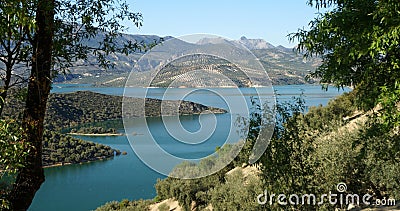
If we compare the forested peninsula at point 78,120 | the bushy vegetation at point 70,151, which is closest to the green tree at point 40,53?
the forested peninsula at point 78,120

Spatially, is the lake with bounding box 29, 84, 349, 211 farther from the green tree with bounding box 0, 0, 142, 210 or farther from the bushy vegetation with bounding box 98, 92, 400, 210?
the green tree with bounding box 0, 0, 142, 210

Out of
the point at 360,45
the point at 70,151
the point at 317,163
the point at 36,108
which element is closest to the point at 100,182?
the point at 70,151

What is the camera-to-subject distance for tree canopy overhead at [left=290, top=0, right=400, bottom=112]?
3.47m

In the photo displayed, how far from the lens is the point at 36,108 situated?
363 cm

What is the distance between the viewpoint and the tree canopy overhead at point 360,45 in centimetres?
347

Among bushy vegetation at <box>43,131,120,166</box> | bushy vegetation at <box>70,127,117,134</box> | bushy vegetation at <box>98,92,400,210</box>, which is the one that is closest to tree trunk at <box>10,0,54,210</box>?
bushy vegetation at <box>98,92,400,210</box>

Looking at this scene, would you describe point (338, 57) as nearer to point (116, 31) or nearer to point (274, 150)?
point (274, 150)

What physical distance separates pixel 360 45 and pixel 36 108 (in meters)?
3.51

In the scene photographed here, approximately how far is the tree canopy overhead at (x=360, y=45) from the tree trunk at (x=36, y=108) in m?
3.21

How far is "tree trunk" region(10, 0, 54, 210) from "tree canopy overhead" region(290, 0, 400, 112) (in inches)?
126

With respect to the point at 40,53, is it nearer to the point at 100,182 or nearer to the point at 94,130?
the point at 100,182

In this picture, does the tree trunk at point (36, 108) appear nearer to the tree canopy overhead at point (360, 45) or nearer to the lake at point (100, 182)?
the tree canopy overhead at point (360, 45)

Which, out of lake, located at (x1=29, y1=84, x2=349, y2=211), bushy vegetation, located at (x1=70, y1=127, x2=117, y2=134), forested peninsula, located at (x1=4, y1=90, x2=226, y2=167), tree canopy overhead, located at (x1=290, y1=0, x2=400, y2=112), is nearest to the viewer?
tree canopy overhead, located at (x1=290, y1=0, x2=400, y2=112)

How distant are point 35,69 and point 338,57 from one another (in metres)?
3.50
